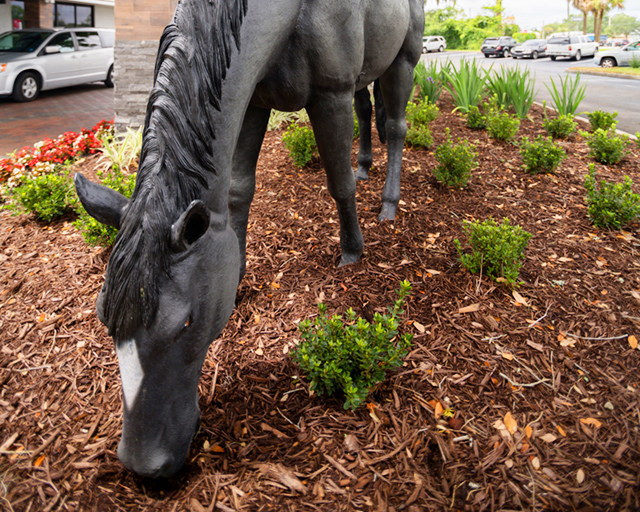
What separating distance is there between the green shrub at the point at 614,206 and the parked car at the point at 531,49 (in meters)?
27.8

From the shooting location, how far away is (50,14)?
16.4 metres

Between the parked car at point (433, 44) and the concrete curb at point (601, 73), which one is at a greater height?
the parked car at point (433, 44)

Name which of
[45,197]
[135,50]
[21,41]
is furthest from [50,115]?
[45,197]

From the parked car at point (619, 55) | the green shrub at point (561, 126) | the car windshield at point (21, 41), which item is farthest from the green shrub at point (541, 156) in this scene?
the parked car at point (619, 55)

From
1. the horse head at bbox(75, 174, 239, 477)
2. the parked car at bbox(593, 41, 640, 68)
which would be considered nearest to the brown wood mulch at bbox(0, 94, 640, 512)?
the horse head at bbox(75, 174, 239, 477)

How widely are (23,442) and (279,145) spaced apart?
413 centimetres

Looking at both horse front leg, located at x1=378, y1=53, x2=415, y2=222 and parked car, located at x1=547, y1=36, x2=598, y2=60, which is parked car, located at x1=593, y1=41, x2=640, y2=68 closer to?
parked car, located at x1=547, y1=36, x2=598, y2=60

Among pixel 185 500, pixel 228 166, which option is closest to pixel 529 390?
pixel 185 500

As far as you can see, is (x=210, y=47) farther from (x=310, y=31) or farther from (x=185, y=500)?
(x=185, y=500)

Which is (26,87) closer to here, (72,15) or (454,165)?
(72,15)

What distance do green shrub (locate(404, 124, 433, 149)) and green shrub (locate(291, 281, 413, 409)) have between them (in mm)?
3307

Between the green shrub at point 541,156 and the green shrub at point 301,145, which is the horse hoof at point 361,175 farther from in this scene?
the green shrub at point 541,156

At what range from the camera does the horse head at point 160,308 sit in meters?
1.10

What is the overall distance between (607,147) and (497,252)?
292 cm
